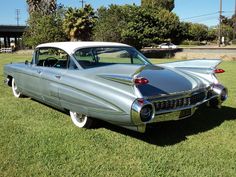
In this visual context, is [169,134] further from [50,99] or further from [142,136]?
[50,99]

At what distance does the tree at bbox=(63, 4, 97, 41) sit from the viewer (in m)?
41.2

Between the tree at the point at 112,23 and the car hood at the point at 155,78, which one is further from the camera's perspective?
the tree at the point at 112,23

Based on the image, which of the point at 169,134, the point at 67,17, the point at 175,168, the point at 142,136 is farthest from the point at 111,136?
the point at 67,17

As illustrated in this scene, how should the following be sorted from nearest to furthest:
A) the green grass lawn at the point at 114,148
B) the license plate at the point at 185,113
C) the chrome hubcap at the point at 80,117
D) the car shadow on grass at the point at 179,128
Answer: the green grass lawn at the point at 114,148, the license plate at the point at 185,113, the car shadow on grass at the point at 179,128, the chrome hubcap at the point at 80,117

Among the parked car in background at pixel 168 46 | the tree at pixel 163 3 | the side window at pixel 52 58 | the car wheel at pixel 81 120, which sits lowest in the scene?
the car wheel at pixel 81 120

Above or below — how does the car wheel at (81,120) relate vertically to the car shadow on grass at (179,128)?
above

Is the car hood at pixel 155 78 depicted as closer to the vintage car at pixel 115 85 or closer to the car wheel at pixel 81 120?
the vintage car at pixel 115 85

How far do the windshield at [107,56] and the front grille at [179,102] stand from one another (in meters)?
1.41

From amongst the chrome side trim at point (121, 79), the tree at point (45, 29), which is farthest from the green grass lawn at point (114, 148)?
the tree at point (45, 29)

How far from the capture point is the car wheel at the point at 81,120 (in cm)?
546

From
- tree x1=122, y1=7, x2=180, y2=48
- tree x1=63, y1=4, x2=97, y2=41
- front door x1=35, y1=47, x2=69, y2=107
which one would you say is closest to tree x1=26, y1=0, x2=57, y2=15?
tree x1=63, y1=4, x2=97, y2=41

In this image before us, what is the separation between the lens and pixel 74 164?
164 inches

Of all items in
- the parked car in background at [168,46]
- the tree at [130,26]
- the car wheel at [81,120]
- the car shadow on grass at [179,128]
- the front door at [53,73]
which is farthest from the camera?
the parked car in background at [168,46]

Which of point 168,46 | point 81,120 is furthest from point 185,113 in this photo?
point 168,46
